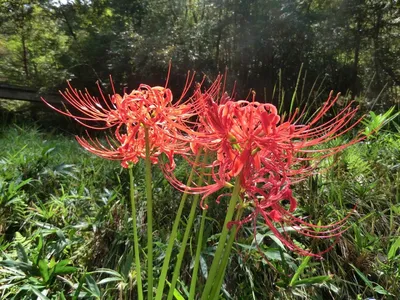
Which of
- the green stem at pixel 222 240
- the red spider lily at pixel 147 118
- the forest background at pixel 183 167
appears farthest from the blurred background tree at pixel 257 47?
the green stem at pixel 222 240

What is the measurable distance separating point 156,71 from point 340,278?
4473mm

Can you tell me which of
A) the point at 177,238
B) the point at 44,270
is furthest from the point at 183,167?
the point at 44,270

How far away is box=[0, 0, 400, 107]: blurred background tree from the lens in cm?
548

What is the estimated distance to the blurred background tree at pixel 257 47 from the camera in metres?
5.48

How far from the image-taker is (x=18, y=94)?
6.12 meters

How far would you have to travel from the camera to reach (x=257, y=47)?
5.60 meters

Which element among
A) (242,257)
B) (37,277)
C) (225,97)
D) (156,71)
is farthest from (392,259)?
(156,71)

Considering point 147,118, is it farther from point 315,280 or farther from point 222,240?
point 315,280

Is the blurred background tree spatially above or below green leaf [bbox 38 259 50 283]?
above

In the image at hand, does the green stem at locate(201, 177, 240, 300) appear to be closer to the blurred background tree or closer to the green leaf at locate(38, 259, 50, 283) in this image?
the green leaf at locate(38, 259, 50, 283)

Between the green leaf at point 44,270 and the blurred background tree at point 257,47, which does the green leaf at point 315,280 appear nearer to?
the green leaf at point 44,270

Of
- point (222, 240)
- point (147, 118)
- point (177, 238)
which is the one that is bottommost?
point (177, 238)

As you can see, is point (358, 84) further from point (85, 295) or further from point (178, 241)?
point (85, 295)

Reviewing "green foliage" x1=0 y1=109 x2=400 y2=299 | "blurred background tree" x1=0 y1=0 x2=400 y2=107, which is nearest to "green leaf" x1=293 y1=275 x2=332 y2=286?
"green foliage" x1=0 y1=109 x2=400 y2=299
